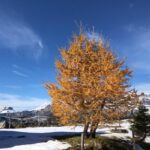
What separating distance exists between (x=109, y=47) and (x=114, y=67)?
1575 millimetres

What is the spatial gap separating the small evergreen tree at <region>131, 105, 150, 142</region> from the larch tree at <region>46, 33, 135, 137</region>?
9968 millimetres

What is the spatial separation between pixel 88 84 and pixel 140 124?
12.7 meters

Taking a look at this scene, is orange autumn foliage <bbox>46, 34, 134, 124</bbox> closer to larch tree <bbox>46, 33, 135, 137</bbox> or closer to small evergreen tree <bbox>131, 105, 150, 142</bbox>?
larch tree <bbox>46, 33, 135, 137</bbox>

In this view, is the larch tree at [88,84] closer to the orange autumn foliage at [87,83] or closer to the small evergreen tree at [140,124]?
the orange autumn foliage at [87,83]

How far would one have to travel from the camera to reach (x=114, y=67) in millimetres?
18688

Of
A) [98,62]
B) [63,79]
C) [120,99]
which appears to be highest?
[98,62]

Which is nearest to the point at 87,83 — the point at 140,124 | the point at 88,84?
the point at 88,84

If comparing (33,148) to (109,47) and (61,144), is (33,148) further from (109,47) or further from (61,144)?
(109,47)

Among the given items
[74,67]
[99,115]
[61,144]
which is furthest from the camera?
[61,144]

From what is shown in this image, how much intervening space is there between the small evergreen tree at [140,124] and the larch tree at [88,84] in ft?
32.7

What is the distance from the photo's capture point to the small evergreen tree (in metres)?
27.8

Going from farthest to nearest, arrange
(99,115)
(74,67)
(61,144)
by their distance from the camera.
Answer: (61,144) < (74,67) < (99,115)

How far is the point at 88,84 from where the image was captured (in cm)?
1758

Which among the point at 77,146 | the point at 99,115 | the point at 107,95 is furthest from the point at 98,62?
the point at 77,146
